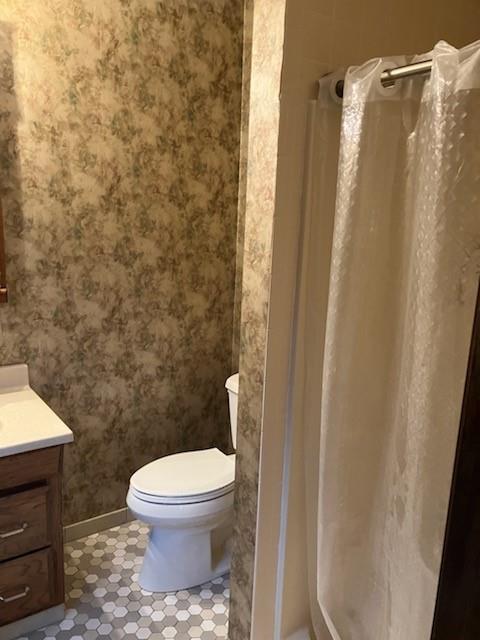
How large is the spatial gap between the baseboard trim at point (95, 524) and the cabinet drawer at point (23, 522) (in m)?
0.59

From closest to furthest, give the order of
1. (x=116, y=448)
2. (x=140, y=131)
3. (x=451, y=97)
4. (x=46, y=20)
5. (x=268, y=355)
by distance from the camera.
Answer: (x=451, y=97) < (x=268, y=355) < (x=46, y=20) < (x=140, y=131) < (x=116, y=448)

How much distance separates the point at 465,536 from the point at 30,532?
150cm

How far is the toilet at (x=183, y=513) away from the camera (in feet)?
6.29

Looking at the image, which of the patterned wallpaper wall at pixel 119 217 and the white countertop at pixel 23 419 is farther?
the patterned wallpaper wall at pixel 119 217

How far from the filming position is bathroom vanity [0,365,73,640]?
1650mm

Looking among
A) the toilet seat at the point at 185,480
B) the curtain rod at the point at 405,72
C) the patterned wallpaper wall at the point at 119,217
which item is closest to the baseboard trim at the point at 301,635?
the toilet seat at the point at 185,480

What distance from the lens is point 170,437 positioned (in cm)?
252

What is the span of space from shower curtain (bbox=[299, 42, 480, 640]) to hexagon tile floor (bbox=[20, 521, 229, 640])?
0.73 metres

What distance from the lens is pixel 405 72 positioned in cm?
105

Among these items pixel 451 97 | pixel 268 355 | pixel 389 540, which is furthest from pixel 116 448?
pixel 451 97

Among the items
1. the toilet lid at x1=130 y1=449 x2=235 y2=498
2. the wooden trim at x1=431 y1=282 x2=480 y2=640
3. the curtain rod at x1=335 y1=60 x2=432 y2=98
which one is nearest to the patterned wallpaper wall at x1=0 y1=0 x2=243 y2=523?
the toilet lid at x1=130 y1=449 x2=235 y2=498

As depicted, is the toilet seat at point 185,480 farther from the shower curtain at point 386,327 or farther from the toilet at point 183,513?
the shower curtain at point 386,327

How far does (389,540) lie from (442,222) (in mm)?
734

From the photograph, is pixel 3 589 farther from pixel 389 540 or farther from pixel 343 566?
pixel 389 540
